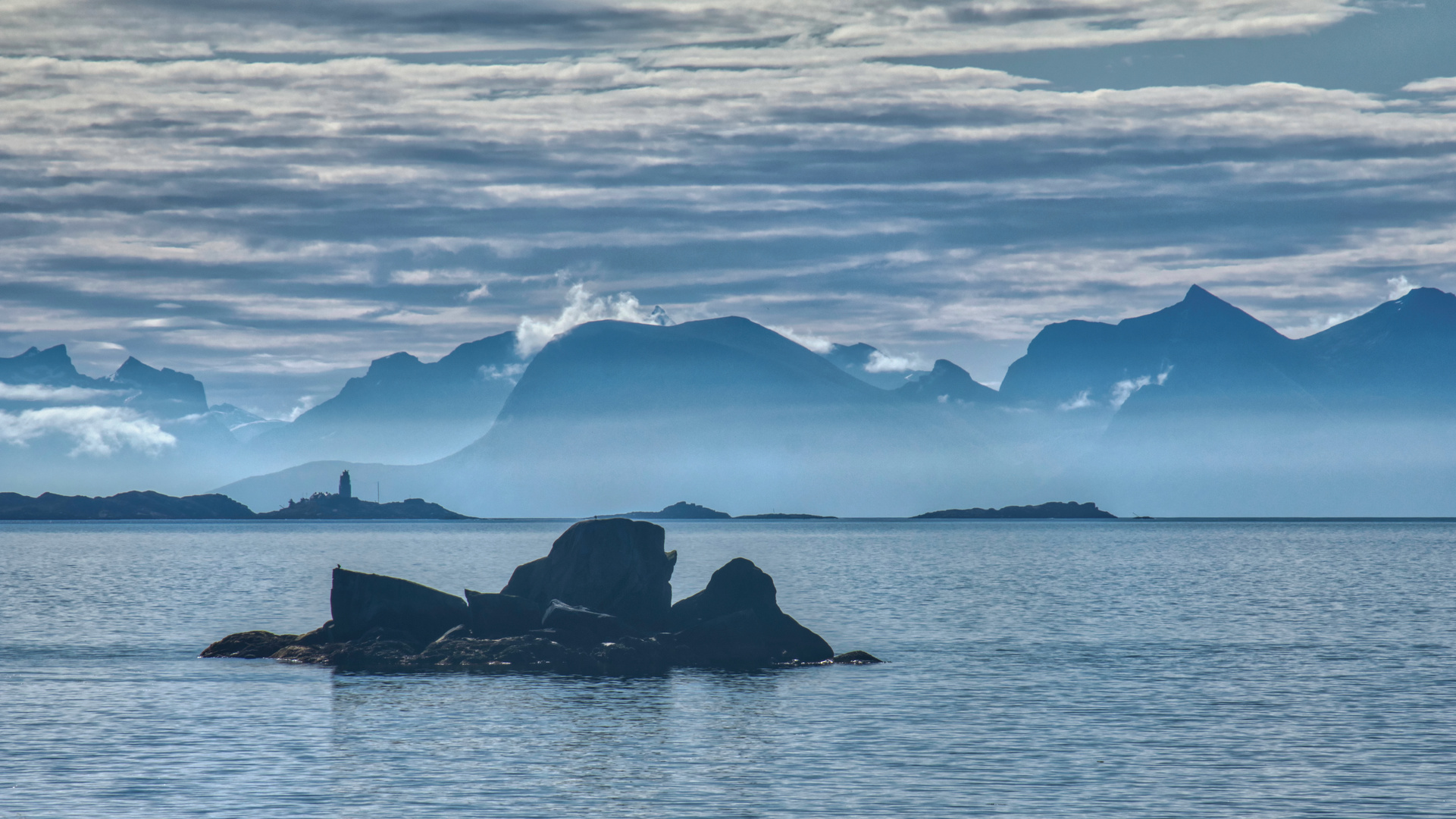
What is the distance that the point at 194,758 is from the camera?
36.7m

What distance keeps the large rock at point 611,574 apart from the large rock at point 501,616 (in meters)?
1.09

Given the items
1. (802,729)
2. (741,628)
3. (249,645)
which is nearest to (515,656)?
(741,628)

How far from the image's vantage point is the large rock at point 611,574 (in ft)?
203

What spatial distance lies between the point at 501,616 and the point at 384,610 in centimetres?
531

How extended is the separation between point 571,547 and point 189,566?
375ft

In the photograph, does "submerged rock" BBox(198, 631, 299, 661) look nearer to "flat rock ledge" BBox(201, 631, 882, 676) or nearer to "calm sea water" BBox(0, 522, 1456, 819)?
"calm sea water" BBox(0, 522, 1456, 819)

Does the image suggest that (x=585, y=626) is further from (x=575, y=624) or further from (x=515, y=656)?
(x=515, y=656)

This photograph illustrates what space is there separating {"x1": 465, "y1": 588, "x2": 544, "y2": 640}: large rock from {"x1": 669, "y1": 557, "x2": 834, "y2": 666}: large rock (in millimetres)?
6624

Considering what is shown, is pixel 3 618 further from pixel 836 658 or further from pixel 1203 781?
pixel 1203 781

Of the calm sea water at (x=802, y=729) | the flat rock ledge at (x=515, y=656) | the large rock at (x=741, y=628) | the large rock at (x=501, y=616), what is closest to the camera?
the calm sea water at (x=802, y=729)

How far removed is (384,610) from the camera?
6072cm

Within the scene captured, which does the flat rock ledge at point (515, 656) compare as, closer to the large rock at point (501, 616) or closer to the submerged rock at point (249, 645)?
the large rock at point (501, 616)

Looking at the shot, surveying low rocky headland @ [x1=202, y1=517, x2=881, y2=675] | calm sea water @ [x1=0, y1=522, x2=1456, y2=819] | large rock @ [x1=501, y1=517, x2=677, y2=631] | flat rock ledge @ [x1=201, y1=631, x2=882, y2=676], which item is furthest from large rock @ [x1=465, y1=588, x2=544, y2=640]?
calm sea water @ [x1=0, y1=522, x2=1456, y2=819]

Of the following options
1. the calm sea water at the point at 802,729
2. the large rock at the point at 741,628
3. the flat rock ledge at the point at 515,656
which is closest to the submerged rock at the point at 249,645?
the calm sea water at the point at 802,729
